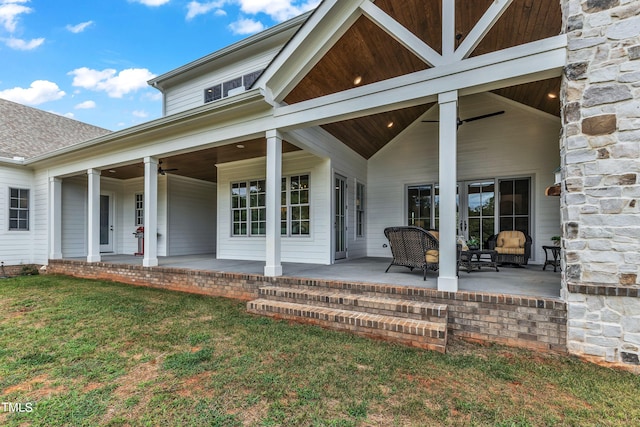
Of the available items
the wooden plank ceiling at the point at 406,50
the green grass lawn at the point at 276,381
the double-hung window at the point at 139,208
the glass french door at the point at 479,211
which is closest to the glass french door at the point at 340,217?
the wooden plank ceiling at the point at 406,50

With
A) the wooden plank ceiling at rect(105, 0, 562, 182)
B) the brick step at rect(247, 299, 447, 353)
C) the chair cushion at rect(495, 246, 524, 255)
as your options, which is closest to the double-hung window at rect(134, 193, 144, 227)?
the wooden plank ceiling at rect(105, 0, 562, 182)

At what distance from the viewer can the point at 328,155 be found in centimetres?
640

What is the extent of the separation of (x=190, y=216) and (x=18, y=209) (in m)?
4.37

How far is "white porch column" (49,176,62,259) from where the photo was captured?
26.4 ft

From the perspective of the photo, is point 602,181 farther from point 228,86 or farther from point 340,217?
point 228,86

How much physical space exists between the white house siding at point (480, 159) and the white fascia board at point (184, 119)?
4.33m

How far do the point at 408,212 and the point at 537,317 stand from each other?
4903 mm

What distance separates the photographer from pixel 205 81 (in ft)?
28.2

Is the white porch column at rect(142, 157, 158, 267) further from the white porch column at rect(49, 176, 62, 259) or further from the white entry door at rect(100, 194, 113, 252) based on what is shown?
the white entry door at rect(100, 194, 113, 252)

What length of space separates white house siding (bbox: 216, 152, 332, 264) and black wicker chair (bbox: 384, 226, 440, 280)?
2088mm

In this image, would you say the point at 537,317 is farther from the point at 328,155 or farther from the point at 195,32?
the point at 195,32

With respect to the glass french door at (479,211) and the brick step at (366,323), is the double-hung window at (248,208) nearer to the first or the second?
the brick step at (366,323)

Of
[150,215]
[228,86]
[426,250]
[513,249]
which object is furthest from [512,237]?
[228,86]

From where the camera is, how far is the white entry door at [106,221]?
9570mm
